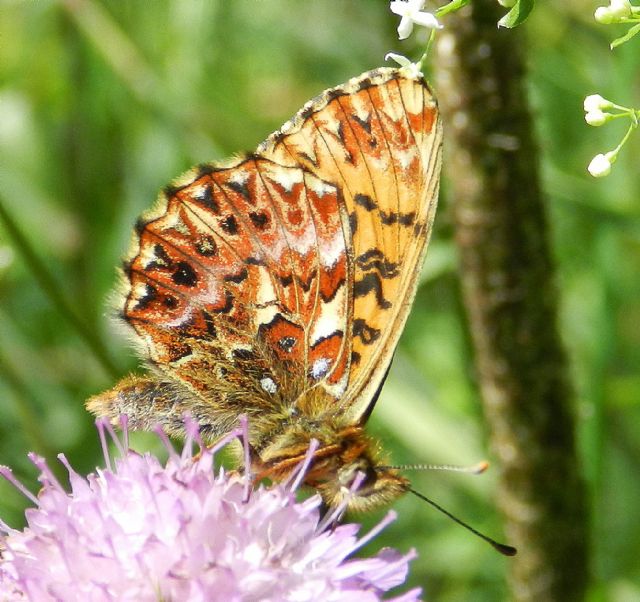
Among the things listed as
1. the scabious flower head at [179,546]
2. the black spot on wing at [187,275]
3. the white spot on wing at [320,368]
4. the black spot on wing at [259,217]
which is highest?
the black spot on wing at [259,217]

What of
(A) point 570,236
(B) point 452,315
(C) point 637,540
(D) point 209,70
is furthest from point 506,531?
(D) point 209,70

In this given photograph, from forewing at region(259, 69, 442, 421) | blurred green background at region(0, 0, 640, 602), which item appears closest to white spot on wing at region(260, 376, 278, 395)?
forewing at region(259, 69, 442, 421)

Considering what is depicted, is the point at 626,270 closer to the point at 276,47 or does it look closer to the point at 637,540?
the point at 637,540

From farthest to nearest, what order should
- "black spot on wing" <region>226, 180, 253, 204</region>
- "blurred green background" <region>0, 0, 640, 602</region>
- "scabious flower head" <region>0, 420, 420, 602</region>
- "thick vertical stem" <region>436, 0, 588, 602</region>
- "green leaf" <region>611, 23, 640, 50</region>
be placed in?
"blurred green background" <region>0, 0, 640, 602</region>, "thick vertical stem" <region>436, 0, 588, 602</region>, "black spot on wing" <region>226, 180, 253, 204</region>, "scabious flower head" <region>0, 420, 420, 602</region>, "green leaf" <region>611, 23, 640, 50</region>

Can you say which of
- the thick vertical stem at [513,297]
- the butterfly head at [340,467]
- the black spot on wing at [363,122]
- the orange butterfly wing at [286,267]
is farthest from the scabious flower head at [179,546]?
the thick vertical stem at [513,297]

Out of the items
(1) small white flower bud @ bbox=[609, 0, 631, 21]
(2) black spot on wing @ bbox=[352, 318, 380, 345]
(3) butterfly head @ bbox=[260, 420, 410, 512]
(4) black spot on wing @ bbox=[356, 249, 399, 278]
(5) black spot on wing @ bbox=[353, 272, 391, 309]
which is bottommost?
(3) butterfly head @ bbox=[260, 420, 410, 512]

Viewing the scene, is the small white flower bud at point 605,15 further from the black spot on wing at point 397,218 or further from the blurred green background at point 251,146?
the blurred green background at point 251,146

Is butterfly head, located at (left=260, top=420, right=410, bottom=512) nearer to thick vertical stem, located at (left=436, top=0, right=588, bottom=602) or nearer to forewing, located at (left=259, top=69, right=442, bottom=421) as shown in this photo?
forewing, located at (left=259, top=69, right=442, bottom=421)
